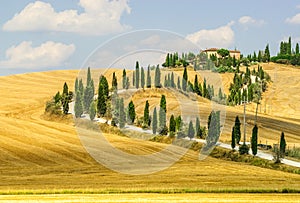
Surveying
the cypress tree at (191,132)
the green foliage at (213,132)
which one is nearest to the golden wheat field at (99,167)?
the cypress tree at (191,132)

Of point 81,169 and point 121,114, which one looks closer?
point 81,169

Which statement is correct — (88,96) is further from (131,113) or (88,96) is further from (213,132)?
(213,132)

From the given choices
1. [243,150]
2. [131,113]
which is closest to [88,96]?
[131,113]

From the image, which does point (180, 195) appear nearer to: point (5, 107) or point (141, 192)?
point (141, 192)

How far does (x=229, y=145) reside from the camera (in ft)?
276

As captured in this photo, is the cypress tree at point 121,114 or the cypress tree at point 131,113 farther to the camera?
the cypress tree at point 131,113

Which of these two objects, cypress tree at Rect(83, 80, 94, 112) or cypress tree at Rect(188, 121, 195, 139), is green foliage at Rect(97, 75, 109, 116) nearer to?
cypress tree at Rect(83, 80, 94, 112)

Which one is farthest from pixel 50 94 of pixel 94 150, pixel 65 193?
pixel 65 193

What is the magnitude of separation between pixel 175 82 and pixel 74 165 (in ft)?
172

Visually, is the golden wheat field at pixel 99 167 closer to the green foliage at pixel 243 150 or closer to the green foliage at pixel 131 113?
the green foliage at pixel 131 113

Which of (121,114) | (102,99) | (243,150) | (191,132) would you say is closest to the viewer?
(191,132)

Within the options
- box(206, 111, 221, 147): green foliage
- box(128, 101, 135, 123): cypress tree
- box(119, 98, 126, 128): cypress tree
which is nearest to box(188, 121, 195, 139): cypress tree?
box(206, 111, 221, 147): green foliage

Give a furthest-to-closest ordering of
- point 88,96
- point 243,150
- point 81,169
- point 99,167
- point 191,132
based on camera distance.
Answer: point 88,96 < point 243,150 < point 191,132 < point 99,167 < point 81,169

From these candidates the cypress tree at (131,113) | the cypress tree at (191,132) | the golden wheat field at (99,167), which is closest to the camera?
the golden wheat field at (99,167)
